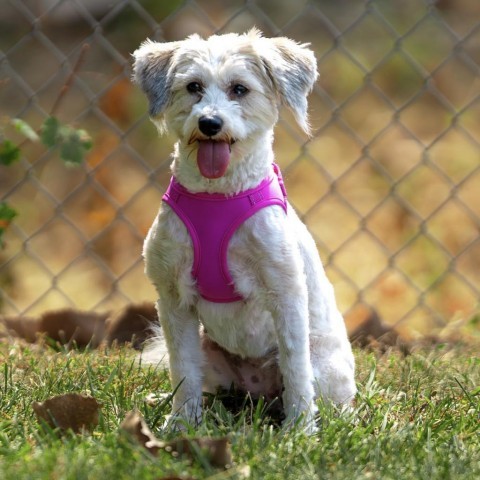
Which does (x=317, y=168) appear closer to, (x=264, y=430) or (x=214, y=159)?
(x=214, y=159)

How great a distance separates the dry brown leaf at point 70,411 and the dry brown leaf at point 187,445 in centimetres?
28

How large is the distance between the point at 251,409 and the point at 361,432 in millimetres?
492

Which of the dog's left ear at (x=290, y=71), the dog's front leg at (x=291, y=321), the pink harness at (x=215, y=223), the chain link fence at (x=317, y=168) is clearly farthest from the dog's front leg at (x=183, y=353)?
the chain link fence at (x=317, y=168)

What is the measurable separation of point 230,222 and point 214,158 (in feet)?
0.65

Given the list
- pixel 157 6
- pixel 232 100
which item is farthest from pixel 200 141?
pixel 157 6

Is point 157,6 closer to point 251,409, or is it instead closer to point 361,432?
point 251,409

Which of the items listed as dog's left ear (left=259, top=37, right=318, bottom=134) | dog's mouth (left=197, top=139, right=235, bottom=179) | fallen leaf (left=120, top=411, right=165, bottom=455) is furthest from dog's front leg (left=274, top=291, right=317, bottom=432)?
fallen leaf (left=120, top=411, right=165, bottom=455)

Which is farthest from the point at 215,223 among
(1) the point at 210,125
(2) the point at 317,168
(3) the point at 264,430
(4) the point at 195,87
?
(2) the point at 317,168

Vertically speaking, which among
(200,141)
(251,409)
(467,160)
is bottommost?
(251,409)

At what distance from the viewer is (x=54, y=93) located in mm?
5793

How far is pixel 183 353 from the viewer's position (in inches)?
132

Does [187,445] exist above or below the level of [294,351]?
below

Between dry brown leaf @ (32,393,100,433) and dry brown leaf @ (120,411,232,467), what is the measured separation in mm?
280

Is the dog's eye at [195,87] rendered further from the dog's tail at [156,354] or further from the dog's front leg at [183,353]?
the dog's tail at [156,354]
